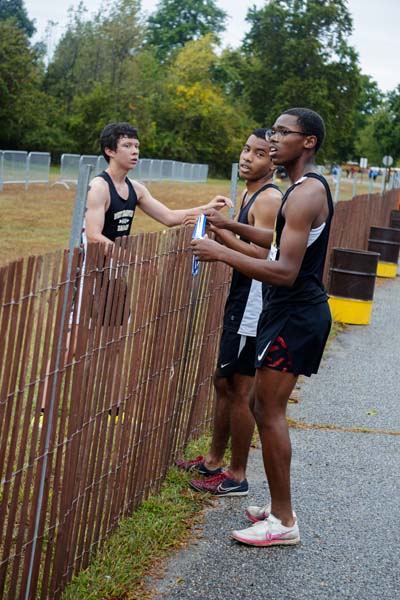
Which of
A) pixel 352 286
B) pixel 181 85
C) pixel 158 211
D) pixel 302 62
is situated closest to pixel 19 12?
pixel 302 62

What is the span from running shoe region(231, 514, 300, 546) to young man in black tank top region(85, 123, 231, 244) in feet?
6.61

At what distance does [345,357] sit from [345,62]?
6780cm

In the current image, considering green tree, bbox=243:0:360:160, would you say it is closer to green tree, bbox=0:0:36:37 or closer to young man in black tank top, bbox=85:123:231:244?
green tree, bbox=0:0:36:37

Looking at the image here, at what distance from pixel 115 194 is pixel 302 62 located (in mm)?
70427

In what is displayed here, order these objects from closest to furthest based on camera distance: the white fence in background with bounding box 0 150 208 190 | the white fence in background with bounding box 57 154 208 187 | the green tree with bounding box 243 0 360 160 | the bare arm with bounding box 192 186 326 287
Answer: the bare arm with bounding box 192 186 326 287
the white fence in background with bounding box 0 150 208 190
the white fence in background with bounding box 57 154 208 187
the green tree with bounding box 243 0 360 160

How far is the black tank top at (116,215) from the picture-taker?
5828mm

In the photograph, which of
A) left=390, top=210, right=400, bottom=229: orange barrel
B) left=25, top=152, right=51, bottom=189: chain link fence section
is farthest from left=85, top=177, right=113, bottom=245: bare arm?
left=25, top=152, right=51, bottom=189: chain link fence section

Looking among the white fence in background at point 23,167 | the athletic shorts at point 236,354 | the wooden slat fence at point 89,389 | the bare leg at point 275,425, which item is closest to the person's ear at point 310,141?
the wooden slat fence at point 89,389

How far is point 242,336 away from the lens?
16.3ft

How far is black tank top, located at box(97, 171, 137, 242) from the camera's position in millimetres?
5828

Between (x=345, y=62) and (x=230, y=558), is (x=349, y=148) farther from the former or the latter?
(x=230, y=558)

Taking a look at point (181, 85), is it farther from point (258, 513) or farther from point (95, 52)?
point (258, 513)

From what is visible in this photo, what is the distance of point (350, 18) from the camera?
74.9m

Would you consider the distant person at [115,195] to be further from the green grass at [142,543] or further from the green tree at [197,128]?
the green tree at [197,128]
